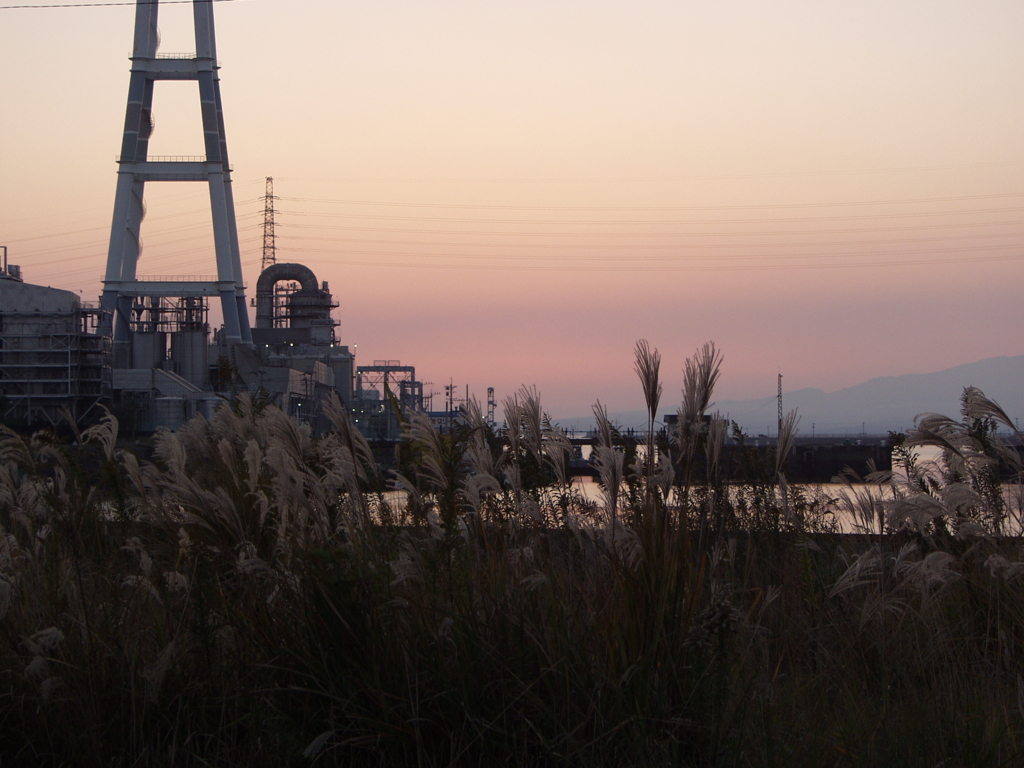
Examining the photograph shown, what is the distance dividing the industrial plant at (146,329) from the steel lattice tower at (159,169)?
72 mm

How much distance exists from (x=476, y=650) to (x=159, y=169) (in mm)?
66646

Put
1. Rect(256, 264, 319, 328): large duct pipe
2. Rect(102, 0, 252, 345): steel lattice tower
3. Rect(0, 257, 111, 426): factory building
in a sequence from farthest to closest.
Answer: Rect(256, 264, 319, 328): large duct pipe
Rect(102, 0, 252, 345): steel lattice tower
Rect(0, 257, 111, 426): factory building

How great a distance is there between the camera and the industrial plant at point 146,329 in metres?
59.1

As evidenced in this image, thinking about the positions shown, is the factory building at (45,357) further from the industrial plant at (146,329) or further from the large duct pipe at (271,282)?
the large duct pipe at (271,282)

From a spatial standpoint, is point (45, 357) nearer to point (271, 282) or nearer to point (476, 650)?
point (271, 282)

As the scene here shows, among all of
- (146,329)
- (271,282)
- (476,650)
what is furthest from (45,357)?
(476,650)

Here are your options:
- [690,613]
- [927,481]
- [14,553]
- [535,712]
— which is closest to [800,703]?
[690,613]

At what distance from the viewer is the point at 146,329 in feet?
224

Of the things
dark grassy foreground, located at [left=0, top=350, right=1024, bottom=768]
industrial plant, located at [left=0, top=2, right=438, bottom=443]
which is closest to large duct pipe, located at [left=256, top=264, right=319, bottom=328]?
industrial plant, located at [left=0, top=2, right=438, bottom=443]

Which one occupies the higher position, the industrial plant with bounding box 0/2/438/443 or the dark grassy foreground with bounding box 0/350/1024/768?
the industrial plant with bounding box 0/2/438/443

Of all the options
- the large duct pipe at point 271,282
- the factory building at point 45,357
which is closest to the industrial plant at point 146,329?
the factory building at point 45,357

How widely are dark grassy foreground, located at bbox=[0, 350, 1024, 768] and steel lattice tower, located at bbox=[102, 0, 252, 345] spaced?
203ft

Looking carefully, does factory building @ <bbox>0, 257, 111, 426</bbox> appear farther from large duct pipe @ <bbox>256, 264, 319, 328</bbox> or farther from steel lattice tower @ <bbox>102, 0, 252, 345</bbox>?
large duct pipe @ <bbox>256, 264, 319, 328</bbox>

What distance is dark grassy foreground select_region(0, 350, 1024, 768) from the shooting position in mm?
3172
